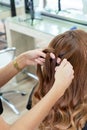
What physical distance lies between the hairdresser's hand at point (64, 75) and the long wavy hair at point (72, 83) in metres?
0.06

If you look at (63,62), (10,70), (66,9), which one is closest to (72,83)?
(63,62)

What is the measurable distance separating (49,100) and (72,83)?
16 cm

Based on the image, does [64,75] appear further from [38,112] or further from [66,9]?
[66,9]

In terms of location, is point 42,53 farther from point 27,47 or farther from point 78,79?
point 27,47

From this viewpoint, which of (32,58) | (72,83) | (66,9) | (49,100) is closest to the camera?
(49,100)

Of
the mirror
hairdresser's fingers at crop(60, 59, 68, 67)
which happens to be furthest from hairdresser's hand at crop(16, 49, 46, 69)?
the mirror

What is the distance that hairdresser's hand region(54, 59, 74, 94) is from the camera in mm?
920

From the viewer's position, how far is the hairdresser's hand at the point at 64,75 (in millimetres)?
920

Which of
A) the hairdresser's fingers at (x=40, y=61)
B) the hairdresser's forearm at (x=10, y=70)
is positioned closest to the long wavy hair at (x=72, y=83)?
the hairdresser's fingers at (x=40, y=61)

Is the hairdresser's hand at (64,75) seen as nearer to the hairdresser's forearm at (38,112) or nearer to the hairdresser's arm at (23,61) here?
the hairdresser's forearm at (38,112)

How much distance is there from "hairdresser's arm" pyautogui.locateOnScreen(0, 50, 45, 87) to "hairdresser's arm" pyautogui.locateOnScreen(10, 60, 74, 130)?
20cm

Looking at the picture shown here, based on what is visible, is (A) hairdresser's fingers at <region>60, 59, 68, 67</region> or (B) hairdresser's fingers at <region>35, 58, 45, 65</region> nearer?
(A) hairdresser's fingers at <region>60, 59, 68, 67</region>

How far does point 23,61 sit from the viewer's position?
1.23 meters

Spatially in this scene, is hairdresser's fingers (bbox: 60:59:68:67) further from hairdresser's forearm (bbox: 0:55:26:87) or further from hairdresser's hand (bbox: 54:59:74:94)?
hairdresser's forearm (bbox: 0:55:26:87)
